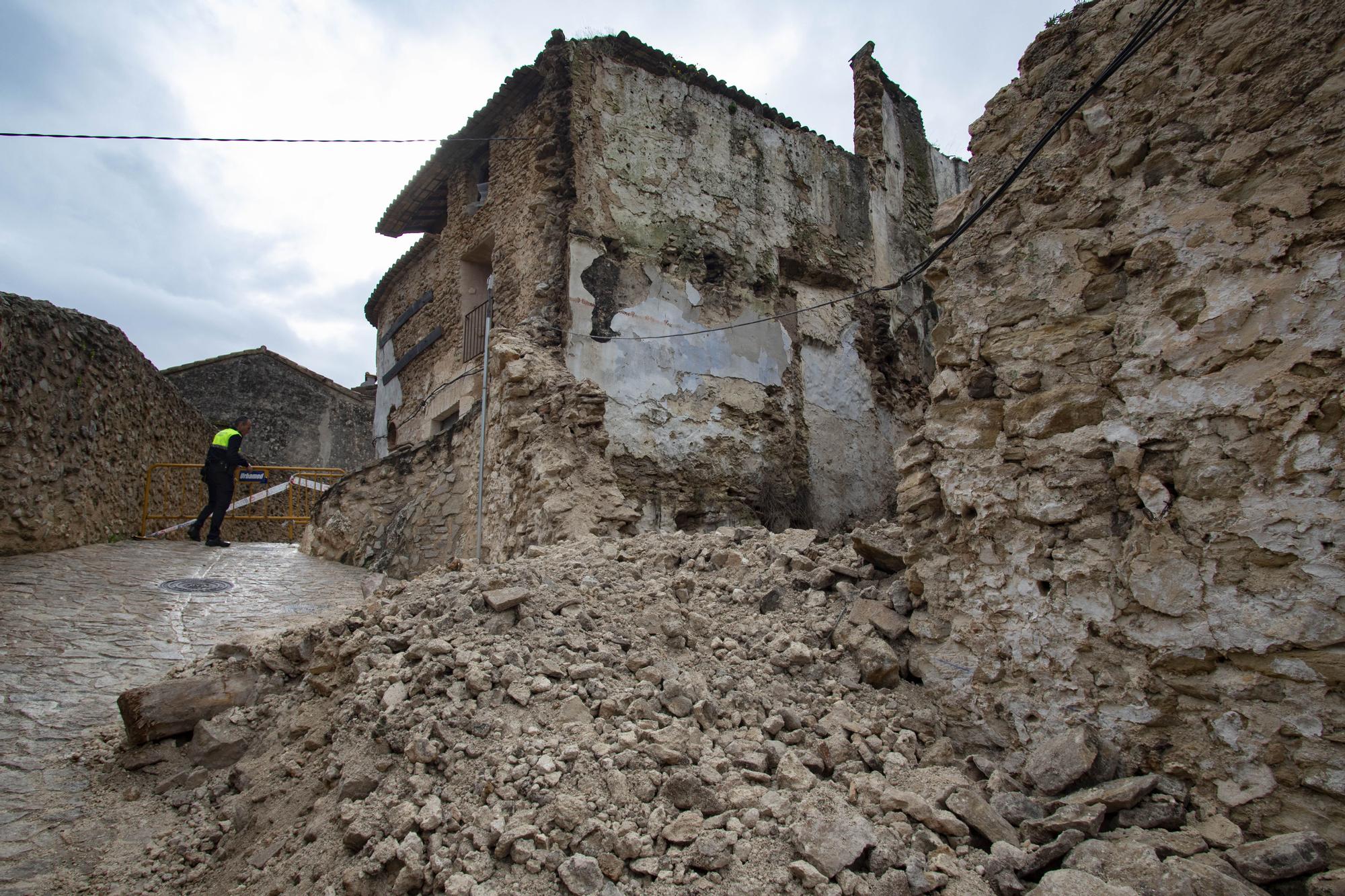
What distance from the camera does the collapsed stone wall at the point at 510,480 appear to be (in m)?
6.61

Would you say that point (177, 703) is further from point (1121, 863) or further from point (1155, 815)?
point (1155, 815)

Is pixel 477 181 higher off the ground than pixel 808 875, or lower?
higher

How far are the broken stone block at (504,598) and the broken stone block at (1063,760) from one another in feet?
7.25

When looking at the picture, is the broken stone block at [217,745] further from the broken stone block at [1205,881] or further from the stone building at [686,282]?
the broken stone block at [1205,881]

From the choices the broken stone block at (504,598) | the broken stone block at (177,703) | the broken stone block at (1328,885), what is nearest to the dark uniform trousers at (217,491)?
the broken stone block at (177,703)

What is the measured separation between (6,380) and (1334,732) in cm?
938

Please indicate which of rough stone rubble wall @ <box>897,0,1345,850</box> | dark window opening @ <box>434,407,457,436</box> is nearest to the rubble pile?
rough stone rubble wall @ <box>897,0,1345,850</box>

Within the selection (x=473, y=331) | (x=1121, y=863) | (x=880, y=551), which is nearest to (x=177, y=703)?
(x=880, y=551)

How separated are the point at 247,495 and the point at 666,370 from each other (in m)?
10.0

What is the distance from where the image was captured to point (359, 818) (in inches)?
97.7

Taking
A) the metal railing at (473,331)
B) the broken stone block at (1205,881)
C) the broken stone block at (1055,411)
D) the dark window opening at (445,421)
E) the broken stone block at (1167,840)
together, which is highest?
the metal railing at (473,331)

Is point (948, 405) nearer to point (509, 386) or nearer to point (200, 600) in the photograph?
point (509, 386)

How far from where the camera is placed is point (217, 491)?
33.7 feet

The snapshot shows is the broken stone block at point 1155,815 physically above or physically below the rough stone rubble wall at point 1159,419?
below
